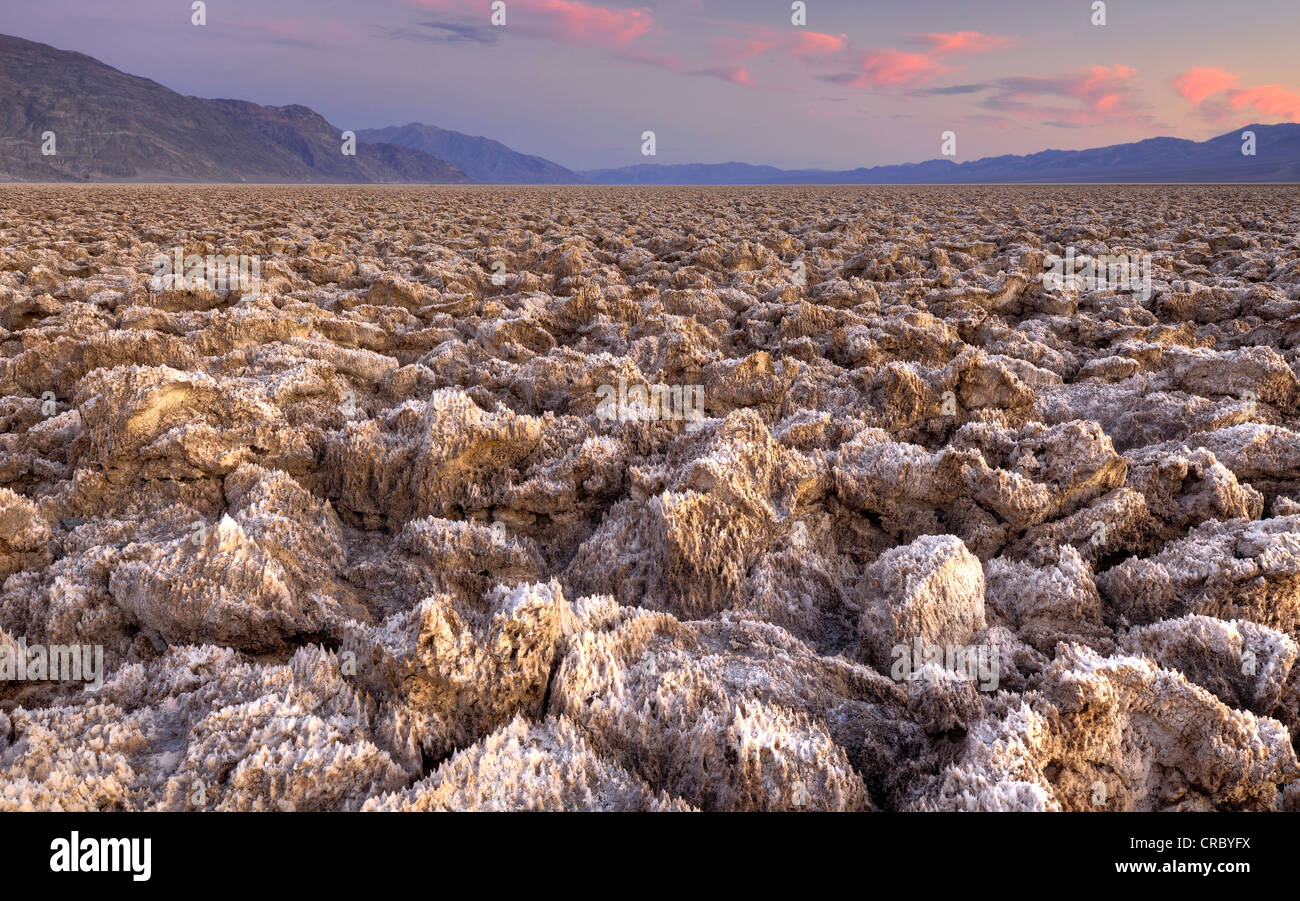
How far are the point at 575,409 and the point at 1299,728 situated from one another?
302 cm

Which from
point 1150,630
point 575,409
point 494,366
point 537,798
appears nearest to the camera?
point 537,798

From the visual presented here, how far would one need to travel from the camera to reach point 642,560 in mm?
2645

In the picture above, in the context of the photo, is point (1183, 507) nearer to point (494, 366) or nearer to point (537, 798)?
point (537, 798)

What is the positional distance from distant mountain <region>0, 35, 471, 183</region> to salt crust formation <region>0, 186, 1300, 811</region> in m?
139

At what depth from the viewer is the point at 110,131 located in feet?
441

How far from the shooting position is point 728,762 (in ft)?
5.31

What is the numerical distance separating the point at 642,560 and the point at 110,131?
172511 millimetres

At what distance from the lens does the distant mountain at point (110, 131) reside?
122 metres

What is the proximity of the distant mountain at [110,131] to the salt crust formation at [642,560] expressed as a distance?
13884 cm

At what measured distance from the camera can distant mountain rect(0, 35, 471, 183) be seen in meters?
122

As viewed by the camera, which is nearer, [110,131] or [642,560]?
[642,560]

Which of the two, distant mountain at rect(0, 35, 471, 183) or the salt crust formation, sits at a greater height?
distant mountain at rect(0, 35, 471, 183)

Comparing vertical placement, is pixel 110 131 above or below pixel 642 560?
above
